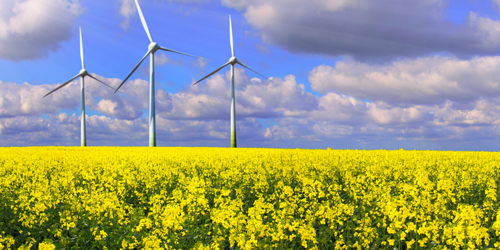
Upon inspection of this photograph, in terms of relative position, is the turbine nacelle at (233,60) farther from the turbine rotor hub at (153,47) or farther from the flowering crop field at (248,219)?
the flowering crop field at (248,219)

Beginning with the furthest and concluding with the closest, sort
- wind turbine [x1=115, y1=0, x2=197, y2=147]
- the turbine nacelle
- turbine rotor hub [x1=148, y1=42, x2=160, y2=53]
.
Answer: the turbine nacelle < turbine rotor hub [x1=148, y1=42, x2=160, y2=53] < wind turbine [x1=115, y1=0, x2=197, y2=147]

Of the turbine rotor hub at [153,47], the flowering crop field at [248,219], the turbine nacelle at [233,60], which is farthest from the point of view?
the turbine nacelle at [233,60]

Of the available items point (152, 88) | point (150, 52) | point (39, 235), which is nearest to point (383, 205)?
point (39, 235)

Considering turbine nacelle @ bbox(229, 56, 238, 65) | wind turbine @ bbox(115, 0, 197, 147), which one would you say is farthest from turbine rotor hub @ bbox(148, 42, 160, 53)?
turbine nacelle @ bbox(229, 56, 238, 65)

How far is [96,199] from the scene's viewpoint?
8.55 metres

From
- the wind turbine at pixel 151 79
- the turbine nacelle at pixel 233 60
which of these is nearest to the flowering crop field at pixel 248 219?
the wind turbine at pixel 151 79

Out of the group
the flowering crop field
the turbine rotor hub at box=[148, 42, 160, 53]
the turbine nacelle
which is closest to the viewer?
the flowering crop field

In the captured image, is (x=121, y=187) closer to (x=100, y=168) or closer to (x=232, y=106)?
(x=100, y=168)

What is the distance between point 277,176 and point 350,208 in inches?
226

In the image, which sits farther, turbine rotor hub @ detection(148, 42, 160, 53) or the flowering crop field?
turbine rotor hub @ detection(148, 42, 160, 53)

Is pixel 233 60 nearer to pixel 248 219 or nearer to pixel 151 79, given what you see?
pixel 151 79

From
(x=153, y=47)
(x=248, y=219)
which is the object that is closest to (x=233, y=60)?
(x=153, y=47)

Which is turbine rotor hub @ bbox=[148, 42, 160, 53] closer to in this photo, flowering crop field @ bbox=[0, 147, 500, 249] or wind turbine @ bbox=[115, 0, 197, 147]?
wind turbine @ bbox=[115, 0, 197, 147]

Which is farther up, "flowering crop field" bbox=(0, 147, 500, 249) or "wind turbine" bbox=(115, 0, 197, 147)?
"wind turbine" bbox=(115, 0, 197, 147)
